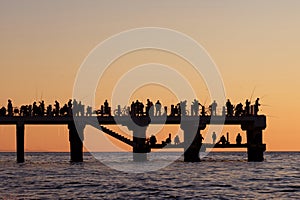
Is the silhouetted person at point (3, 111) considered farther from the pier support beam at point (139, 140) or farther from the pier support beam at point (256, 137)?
the pier support beam at point (256, 137)

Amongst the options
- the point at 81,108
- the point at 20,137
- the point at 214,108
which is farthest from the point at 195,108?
the point at 20,137

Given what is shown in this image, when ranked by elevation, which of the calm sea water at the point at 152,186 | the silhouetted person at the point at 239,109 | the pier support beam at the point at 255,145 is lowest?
the calm sea water at the point at 152,186

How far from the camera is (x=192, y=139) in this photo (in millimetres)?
96250

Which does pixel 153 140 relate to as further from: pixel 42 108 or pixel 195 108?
pixel 42 108

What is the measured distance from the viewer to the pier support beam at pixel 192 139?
9525cm

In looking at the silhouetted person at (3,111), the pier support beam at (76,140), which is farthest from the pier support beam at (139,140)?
the silhouetted person at (3,111)

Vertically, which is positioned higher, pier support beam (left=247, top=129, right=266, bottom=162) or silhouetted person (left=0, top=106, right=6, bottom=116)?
silhouetted person (left=0, top=106, right=6, bottom=116)

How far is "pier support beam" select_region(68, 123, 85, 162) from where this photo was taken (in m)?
96.1

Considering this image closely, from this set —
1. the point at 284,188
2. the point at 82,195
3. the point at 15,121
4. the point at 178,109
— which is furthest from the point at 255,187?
the point at 15,121

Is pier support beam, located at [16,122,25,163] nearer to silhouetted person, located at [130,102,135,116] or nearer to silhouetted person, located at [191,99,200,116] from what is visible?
silhouetted person, located at [130,102,135,116]

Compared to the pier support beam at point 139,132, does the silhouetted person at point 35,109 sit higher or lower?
higher

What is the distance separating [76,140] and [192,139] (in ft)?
48.4

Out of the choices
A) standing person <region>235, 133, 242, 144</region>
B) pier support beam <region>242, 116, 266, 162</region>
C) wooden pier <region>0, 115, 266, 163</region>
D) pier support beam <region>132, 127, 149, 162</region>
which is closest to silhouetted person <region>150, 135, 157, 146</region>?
wooden pier <region>0, 115, 266, 163</region>

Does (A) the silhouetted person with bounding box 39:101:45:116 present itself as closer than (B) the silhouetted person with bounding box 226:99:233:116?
Yes
